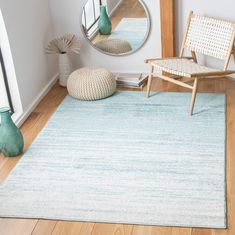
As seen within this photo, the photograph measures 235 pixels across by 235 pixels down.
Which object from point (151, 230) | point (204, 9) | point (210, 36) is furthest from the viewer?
point (204, 9)

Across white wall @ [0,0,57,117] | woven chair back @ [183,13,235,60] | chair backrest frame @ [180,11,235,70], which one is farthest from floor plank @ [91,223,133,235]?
woven chair back @ [183,13,235,60]

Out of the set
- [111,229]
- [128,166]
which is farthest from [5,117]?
[111,229]

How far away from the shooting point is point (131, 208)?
2527mm

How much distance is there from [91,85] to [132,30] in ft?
2.19

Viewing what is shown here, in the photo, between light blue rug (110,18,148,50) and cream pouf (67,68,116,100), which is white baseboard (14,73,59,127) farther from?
light blue rug (110,18,148,50)

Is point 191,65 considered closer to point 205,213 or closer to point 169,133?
point 169,133

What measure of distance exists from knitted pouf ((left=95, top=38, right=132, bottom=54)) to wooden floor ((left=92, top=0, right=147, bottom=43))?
16cm

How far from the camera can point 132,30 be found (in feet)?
13.3

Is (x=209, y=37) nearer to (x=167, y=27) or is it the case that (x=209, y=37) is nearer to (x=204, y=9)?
(x=204, y=9)

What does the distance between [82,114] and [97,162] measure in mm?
742

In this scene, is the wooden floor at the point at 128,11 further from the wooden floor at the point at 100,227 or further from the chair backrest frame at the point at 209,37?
the wooden floor at the point at 100,227

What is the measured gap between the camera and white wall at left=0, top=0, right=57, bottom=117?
11.3ft

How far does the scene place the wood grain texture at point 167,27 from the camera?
384 cm

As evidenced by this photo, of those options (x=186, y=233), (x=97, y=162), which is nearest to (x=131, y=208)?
(x=186, y=233)
